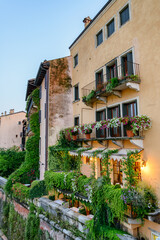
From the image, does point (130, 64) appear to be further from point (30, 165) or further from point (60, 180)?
point (30, 165)

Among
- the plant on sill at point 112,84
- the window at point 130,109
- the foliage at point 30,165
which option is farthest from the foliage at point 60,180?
the foliage at point 30,165

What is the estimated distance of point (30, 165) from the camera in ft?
57.3

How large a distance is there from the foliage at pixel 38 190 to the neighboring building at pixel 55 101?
6.39ft

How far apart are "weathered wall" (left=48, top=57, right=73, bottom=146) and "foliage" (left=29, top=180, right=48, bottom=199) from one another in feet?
11.5

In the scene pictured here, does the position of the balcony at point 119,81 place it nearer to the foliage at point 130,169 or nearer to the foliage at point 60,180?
the foliage at point 130,169

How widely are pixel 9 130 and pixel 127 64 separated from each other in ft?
99.1

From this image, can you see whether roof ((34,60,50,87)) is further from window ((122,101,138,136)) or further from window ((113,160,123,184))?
window ((113,160,123,184))

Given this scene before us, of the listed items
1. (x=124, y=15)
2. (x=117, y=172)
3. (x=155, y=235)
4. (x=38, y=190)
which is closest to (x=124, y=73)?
(x=124, y=15)

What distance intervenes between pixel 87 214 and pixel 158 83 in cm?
821

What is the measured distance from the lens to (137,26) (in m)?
9.44

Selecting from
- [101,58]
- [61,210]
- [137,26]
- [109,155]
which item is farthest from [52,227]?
[137,26]

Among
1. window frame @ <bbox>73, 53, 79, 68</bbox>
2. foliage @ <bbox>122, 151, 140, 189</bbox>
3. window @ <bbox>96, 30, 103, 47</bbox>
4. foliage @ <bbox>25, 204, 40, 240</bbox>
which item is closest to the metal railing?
window @ <bbox>96, 30, 103, 47</bbox>

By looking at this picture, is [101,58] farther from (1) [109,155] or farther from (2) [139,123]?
(1) [109,155]

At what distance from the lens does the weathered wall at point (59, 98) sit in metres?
15.5
